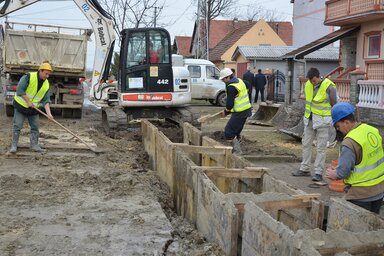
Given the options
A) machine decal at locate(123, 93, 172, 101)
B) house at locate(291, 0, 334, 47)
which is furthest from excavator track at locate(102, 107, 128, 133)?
house at locate(291, 0, 334, 47)

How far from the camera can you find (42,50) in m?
16.2

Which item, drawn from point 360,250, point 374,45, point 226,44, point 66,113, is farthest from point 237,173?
point 226,44

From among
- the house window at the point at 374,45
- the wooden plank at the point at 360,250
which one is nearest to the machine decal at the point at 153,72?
the house window at the point at 374,45

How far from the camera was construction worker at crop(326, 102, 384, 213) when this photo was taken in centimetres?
450

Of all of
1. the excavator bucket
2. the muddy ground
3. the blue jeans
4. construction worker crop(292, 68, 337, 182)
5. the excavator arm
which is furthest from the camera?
the excavator bucket

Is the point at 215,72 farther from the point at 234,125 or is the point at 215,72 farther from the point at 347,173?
the point at 347,173

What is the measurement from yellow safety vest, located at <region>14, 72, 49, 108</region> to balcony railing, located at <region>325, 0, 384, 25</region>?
13026 millimetres

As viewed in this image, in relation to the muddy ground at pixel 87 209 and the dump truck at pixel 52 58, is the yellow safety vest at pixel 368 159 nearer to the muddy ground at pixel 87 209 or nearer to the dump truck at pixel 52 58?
the muddy ground at pixel 87 209

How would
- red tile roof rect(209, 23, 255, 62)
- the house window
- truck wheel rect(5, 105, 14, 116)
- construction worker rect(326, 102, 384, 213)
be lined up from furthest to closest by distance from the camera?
red tile roof rect(209, 23, 255, 62) < the house window < truck wheel rect(5, 105, 14, 116) < construction worker rect(326, 102, 384, 213)

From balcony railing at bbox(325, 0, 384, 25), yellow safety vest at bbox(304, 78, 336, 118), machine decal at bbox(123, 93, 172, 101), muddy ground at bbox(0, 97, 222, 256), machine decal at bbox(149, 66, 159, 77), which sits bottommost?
muddy ground at bbox(0, 97, 222, 256)

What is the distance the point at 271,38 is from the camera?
48875mm

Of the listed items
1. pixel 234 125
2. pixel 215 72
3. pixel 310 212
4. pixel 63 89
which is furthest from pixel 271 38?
pixel 310 212

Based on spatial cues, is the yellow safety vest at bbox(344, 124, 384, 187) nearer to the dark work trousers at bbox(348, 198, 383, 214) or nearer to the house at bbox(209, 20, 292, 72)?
the dark work trousers at bbox(348, 198, 383, 214)

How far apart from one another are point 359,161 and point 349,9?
1717 cm
